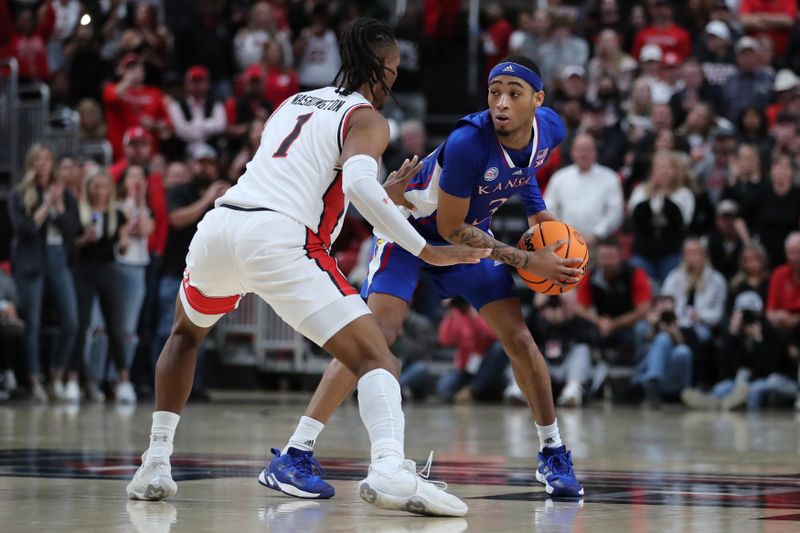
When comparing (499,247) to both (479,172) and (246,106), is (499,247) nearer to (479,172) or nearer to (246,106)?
(479,172)

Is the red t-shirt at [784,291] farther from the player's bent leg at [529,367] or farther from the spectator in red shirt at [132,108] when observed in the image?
the player's bent leg at [529,367]

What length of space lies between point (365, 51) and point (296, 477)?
1.99m

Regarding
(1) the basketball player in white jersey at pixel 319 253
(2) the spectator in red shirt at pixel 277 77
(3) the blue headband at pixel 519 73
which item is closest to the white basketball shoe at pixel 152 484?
(1) the basketball player in white jersey at pixel 319 253

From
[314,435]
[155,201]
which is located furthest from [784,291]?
[314,435]

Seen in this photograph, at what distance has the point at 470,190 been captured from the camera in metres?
6.83

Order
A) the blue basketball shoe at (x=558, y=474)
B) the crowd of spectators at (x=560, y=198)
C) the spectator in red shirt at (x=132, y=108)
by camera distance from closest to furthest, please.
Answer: the blue basketball shoe at (x=558, y=474) → the crowd of spectators at (x=560, y=198) → the spectator in red shirt at (x=132, y=108)

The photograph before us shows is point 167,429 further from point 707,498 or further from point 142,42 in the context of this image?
point 142,42

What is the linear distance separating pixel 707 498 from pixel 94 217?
9.98m

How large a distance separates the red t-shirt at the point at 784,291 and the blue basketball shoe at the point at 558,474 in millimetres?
9305

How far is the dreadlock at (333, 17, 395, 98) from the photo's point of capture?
6.14 metres

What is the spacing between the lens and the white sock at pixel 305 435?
6715 mm

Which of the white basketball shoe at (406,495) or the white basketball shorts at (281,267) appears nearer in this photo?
the white basketball shoe at (406,495)

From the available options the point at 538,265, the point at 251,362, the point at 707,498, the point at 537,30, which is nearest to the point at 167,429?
the point at 538,265

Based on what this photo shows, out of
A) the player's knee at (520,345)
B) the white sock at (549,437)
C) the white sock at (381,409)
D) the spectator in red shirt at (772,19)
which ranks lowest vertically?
the white sock at (549,437)
